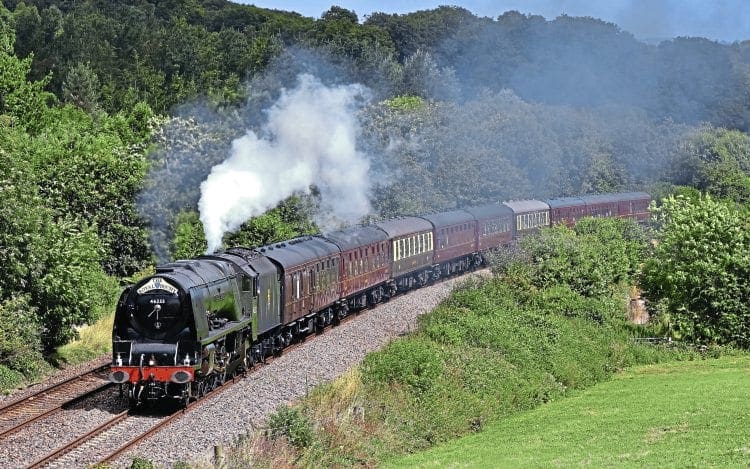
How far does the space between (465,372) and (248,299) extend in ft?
19.7

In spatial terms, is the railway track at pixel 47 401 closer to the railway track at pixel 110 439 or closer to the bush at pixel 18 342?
the bush at pixel 18 342

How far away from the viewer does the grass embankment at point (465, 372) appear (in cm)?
1956

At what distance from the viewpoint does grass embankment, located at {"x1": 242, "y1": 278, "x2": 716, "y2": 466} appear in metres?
19.6

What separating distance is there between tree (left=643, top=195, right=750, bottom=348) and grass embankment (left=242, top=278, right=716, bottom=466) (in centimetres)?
168

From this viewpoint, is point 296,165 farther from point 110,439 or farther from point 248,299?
point 110,439

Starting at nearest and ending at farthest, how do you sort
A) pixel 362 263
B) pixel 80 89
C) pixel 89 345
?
pixel 89 345
pixel 362 263
pixel 80 89

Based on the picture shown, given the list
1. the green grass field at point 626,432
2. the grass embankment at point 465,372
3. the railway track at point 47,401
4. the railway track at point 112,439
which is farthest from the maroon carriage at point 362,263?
the railway track at point 112,439

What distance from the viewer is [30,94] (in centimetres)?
5959

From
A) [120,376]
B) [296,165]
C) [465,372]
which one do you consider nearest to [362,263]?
[296,165]

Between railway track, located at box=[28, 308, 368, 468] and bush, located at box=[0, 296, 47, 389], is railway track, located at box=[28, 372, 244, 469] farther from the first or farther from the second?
bush, located at box=[0, 296, 47, 389]

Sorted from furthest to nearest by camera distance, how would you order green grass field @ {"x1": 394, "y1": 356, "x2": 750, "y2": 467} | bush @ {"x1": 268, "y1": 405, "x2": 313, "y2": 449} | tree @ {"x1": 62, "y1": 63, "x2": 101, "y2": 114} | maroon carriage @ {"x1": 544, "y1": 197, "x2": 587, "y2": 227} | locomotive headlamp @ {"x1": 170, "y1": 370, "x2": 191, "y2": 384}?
tree @ {"x1": 62, "y1": 63, "x2": 101, "y2": 114} < maroon carriage @ {"x1": 544, "y1": 197, "x2": 587, "y2": 227} < locomotive headlamp @ {"x1": 170, "y1": 370, "x2": 191, "y2": 384} < green grass field @ {"x1": 394, "y1": 356, "x2": 750, "y2": 467} < bush @ {"x1": 268, "y1": 405, "x2": 313, "y2": 449}

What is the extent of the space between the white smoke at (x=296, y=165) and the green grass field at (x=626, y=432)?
10.7m

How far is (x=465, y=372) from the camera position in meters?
24.9

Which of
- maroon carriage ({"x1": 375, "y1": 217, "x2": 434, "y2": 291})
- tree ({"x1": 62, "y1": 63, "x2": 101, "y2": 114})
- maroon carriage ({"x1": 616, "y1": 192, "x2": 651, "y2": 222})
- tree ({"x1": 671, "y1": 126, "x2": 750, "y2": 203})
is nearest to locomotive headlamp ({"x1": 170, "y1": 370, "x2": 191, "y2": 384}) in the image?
maroon carriage ({"x1": 375, "y1": 217, "x2": 434, "y2": 291})
